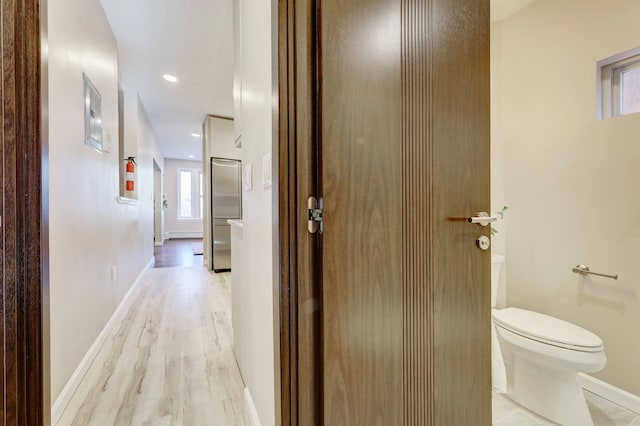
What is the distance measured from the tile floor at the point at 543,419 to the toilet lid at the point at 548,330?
1.37ft

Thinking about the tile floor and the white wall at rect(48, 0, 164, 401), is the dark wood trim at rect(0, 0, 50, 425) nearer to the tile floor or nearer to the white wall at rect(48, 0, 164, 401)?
the white wall at rect(48, 0, 164, 401)

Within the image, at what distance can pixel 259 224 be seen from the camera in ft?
3.80

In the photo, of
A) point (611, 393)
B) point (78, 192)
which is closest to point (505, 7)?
point (611, 393)

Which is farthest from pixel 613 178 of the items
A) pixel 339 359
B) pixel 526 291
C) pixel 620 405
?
pixel 339 359

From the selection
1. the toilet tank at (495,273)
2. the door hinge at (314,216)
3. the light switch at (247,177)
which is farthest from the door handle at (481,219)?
the toilet tank at (495,273)

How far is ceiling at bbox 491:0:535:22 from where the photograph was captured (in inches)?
74.7

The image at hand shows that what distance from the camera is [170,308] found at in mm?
2871

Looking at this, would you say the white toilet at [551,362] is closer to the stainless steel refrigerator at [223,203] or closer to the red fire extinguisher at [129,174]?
the red fire extinguisher at [129,174]

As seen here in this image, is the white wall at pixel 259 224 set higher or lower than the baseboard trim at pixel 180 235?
higher

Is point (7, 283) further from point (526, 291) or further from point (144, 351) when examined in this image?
point (526, 291)

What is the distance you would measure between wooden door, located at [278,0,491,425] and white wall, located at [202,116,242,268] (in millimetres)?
4086

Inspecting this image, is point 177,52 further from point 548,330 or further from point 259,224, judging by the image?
point 548,330

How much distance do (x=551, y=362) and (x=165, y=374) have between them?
2139 mm

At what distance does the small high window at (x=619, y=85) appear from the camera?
1.54m
